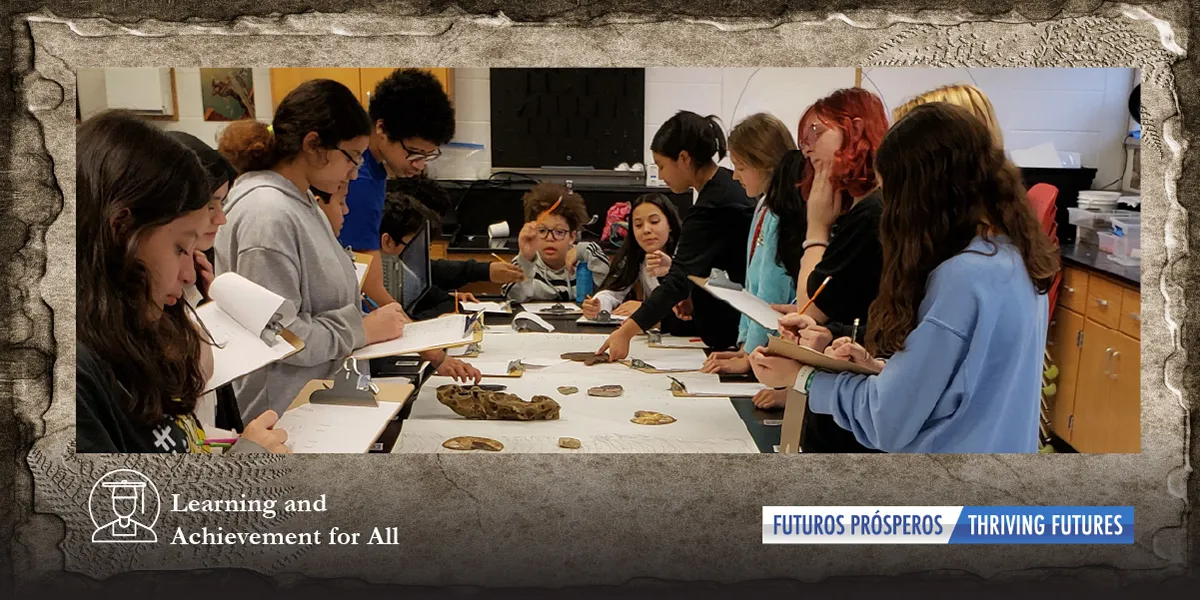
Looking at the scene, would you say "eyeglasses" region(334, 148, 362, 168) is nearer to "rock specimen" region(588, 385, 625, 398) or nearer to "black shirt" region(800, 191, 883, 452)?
"rock specimen" region(588, 385, 625, 398)

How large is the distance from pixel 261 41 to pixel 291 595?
45.3 inches

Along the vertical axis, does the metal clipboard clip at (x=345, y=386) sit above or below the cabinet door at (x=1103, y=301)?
below

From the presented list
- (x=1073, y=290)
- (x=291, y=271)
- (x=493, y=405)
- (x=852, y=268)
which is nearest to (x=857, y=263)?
(x=852, y=268)

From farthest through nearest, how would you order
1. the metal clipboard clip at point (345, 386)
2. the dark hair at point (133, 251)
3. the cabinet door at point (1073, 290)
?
the metal clipboard clip at point (345, 386), the cabinet door at point (1073, 290), the dark hair at point (133, 251)

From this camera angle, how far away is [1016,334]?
7.22 ft

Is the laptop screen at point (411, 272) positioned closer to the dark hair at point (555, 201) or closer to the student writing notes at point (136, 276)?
the dark hair at point (555, 201)

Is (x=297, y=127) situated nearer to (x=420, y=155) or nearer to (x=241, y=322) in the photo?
(x=420, y=155)

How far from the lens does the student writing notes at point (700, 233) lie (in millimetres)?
2383

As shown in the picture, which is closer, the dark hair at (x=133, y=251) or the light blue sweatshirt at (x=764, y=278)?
the dark hair at (x=133, y=251)

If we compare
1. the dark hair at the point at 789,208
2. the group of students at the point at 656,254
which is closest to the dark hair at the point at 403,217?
the group of students at the point at 656,254

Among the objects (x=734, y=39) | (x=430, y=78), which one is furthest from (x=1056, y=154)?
(x=430, y=78)

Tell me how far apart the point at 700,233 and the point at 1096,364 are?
86 centimetres

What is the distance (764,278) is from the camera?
239cm

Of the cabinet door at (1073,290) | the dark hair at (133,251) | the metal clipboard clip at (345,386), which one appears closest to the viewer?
the dark hair at (133,251)
